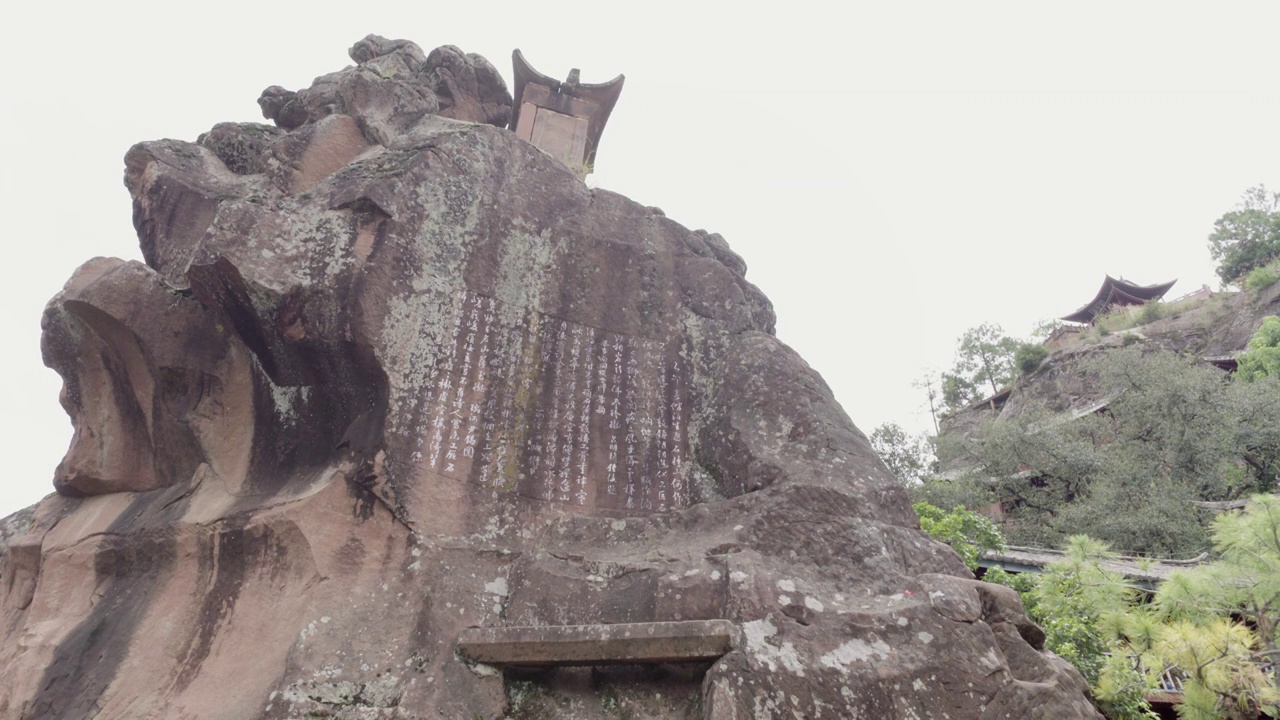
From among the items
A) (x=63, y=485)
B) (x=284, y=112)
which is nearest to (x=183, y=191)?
(x=284, y=112)

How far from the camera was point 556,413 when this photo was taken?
4.73m

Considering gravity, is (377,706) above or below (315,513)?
below

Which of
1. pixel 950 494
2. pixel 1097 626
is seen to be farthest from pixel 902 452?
pixel 1097 626

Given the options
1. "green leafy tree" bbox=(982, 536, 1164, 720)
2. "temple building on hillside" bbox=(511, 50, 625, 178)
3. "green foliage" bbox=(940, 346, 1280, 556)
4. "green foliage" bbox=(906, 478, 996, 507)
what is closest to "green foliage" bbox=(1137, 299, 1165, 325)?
"green foliage" bbox=(940, 346, 1280, 556)

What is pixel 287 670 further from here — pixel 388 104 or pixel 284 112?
pixel 284 112

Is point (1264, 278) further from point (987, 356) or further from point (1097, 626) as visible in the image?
point (1097, 626)

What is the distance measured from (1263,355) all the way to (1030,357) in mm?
9092

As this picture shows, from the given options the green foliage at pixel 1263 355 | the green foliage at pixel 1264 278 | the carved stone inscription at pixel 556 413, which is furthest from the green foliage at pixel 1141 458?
the carved stone inscription at pixel 556 413

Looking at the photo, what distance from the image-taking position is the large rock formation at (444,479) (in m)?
3.45

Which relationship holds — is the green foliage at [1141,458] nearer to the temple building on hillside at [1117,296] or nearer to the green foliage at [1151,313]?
the green foliage at [1151,313]

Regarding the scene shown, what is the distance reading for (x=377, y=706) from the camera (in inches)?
131

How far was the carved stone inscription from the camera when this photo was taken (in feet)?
14.5

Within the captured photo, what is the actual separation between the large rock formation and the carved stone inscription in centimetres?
2

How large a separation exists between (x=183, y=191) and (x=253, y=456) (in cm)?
231
